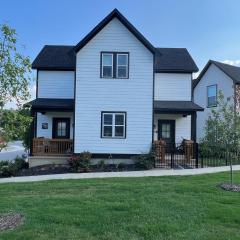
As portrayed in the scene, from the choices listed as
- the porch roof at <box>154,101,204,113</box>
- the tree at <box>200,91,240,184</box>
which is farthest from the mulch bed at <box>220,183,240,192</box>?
the porch roof at <box>154,101,204,113</box>

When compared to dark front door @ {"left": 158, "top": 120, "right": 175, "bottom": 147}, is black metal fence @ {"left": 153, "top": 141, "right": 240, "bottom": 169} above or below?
below

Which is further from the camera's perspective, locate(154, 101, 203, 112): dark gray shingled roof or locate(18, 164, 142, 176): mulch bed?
locate(154, 101, 203, 112): dark gray shingled roof

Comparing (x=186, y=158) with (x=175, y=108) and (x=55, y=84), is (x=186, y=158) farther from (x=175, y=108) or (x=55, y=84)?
(x=55, y=84)

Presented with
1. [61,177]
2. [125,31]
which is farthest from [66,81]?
[61,177]

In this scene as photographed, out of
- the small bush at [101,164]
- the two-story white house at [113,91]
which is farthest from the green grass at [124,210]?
the two-story white house at [113,91]

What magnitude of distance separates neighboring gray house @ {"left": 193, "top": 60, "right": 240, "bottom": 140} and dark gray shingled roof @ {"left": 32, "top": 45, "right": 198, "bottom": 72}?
475 cm

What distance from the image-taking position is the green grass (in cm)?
795

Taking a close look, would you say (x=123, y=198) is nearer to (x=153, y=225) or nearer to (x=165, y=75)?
(x=153, y=225)

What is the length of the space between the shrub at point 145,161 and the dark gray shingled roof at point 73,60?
624 centimetres

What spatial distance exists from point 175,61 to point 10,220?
18905 millimetres

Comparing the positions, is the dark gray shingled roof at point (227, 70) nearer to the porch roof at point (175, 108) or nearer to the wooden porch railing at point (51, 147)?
the porch roof at point (175, 108)

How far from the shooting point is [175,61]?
25891 mm

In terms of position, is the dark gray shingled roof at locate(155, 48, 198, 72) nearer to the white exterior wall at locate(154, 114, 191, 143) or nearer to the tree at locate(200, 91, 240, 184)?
the white exterior wall at locate(154, 114, 191, 143)

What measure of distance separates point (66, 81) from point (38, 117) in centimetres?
283
